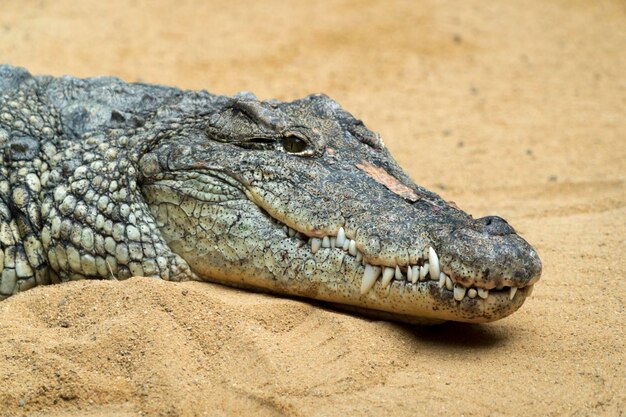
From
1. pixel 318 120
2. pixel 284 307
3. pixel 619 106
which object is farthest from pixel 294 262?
pixel 619 106

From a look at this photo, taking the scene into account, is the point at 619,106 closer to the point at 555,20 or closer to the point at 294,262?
the point at 555,20

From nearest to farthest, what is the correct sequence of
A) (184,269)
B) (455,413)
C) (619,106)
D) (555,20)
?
1. (455,413)
2. (184,269)
3. (619,106)
4. (555,20)

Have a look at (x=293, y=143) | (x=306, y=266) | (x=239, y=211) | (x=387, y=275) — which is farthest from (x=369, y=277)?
(x=293, y=143)

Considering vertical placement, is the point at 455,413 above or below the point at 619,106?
below

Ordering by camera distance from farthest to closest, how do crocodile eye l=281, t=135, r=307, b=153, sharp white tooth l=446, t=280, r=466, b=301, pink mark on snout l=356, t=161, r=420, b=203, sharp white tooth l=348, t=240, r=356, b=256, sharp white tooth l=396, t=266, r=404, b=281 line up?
crocodile eye l=281, t=135, r=307, b=153, pink mark on snout l=356, t=161, r=420, b=203, sharp white tooth l=348, t=240, r=356, b=256, sharp white tooth l=396, t=266, r=404, b=281, sharp white tooth l=446, t=280, r=466, b=301

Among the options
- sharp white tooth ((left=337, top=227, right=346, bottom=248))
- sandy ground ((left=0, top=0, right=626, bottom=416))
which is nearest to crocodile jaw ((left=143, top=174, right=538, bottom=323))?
sharp white tooth ((left=337, top=227, right=346, bottom=248))

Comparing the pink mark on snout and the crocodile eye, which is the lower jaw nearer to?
the pink mark on snout

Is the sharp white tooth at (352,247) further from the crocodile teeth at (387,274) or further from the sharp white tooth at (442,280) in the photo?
the sharp white tooth at (442,280)
